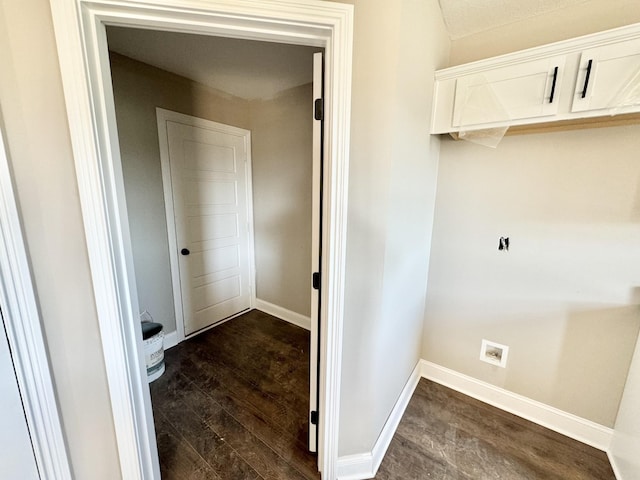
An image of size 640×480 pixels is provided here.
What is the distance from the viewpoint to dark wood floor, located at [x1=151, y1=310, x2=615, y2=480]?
1358 millimetres

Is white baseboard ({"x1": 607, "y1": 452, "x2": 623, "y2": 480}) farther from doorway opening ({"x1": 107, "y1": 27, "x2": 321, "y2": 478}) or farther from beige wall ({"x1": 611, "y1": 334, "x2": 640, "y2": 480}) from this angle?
doorway opening ({"x1": 107, "y1": 27, "x2": 321, "y2": 478})

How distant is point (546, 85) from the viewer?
4.15 ft

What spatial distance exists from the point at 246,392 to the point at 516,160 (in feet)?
8.05

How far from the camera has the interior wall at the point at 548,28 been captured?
1.23 metres

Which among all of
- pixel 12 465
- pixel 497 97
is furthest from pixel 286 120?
pixel 12 465

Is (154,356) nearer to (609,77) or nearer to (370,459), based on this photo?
(370,459)

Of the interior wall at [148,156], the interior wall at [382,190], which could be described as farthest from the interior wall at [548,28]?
the interior wall at [148,156]

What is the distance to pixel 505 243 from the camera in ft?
5.39

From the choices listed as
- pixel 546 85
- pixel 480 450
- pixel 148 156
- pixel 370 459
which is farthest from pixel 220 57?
pixel 480 450

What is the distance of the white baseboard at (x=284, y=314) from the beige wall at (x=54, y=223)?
191 centimetres

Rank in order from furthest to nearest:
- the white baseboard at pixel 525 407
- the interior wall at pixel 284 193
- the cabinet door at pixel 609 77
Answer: the interior wall at pixel 284 193 < the white baseboard at pixel 525 407 < the cabinet door at pixel 609 77

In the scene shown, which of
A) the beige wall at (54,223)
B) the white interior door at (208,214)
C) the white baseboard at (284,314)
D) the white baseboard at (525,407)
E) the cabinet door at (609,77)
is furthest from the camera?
the white baseboard at (284,314)

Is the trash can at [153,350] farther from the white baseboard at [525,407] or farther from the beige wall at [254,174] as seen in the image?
the white baseboard at [525,407]

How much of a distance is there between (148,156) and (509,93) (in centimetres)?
256
